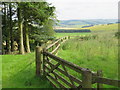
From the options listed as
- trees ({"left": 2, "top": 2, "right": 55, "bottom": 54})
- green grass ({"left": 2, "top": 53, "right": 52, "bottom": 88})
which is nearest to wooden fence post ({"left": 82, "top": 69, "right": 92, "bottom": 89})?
green grass ({"left": 2, "top": 53, "right": 52, "bottom": 88})

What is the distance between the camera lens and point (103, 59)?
6.79 metres

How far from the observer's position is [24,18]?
20297mm

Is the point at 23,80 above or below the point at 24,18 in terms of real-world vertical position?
below

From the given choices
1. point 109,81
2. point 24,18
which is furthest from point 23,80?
point 24,18

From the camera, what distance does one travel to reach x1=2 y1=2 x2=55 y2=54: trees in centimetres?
1664

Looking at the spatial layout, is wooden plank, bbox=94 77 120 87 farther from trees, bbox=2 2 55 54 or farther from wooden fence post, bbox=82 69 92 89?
trees, bbox=2 2 55 54

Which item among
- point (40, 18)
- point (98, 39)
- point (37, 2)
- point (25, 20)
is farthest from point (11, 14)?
point (98, 39)

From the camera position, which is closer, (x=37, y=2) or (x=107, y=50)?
(x=107, y=50)

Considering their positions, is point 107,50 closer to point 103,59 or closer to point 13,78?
point 103,59

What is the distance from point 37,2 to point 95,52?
11.1m

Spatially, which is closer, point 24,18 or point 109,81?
point 109,81

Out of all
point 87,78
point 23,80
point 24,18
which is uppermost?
point 24,18

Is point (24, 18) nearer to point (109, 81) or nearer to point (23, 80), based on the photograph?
point (23, 80)

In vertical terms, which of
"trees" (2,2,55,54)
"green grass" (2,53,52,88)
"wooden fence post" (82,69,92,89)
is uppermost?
"trees" (2,2,55,54)
